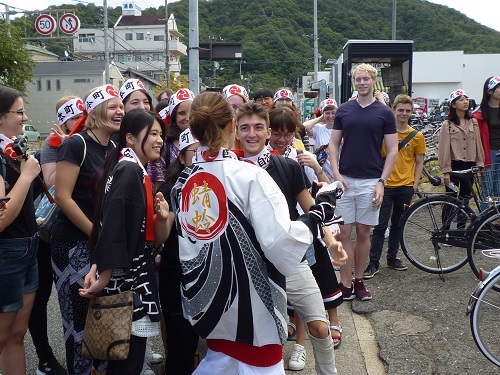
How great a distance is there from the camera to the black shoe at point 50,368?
430 cm

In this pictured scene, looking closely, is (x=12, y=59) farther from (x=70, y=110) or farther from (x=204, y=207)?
(x=204, y=207)

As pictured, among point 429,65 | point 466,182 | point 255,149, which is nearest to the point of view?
point 255,149

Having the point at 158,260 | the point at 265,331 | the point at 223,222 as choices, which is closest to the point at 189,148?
the point at 158,260

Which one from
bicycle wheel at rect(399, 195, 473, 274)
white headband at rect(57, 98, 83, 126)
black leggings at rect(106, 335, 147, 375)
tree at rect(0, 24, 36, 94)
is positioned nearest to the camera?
black leggings at rect(106, 335, 147, 375)

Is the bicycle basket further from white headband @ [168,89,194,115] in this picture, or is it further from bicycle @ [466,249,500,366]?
white headband @ [168,89,194,115]

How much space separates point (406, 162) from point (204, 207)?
184 inches

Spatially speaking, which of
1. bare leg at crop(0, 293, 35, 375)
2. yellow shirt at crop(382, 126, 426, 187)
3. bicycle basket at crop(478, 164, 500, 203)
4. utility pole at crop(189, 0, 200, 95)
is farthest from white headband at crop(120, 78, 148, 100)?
utility pole at crop(189, 0, 200, 95)

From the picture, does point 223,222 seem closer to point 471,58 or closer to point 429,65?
point 429,65

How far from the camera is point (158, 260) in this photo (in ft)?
13.0

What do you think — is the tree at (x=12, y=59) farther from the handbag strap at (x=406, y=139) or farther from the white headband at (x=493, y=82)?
the white headband at (x=493, y=82)

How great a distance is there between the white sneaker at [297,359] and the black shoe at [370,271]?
2.23m

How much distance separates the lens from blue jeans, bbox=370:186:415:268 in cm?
662

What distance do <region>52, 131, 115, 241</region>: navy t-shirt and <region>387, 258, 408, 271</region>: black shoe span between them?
4271mm

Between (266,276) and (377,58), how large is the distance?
1439cm
